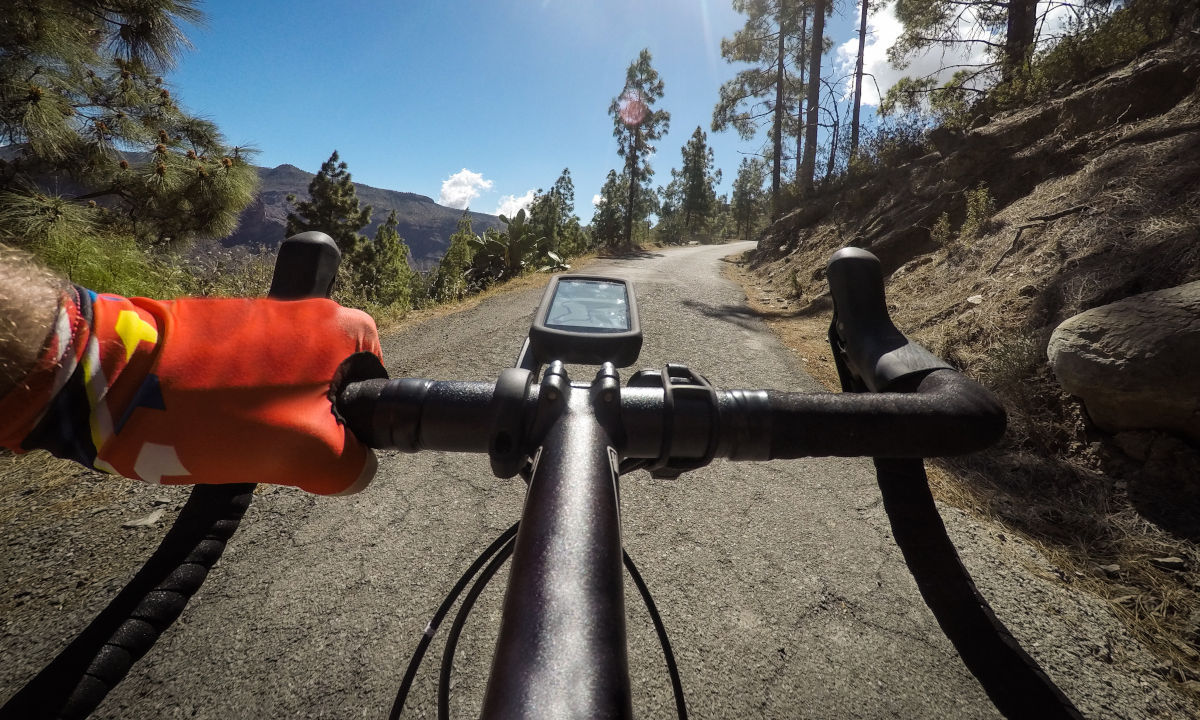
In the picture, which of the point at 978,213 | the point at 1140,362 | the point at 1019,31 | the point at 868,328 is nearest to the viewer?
the point at 868,328

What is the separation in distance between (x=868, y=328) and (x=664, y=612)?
1659 mm

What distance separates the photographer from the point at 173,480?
580 millimetres

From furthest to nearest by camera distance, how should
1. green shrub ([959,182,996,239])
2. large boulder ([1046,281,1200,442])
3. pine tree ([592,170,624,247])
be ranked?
pine tree ([592,170,624,247]), green shrub ([959,182,996,239]), large boulder ([1046,281,1200,442])

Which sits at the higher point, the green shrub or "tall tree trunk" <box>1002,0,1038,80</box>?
"tall tree trunk" <box>1002,0,1038,80</box>

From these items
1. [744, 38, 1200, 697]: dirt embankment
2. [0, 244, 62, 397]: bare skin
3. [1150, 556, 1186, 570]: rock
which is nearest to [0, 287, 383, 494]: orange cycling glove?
[0, 244, 62, 397]: bare skin

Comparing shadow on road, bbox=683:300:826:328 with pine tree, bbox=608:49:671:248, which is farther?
pine tree, bbox=608:49:671:248

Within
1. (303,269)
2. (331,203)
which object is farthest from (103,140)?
(331,203)

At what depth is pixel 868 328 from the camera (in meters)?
0.85

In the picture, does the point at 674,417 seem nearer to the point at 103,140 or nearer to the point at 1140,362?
the point at 1140,362

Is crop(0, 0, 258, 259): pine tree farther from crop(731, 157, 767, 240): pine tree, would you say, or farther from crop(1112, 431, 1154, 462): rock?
crop(731, 157, 767, 240): pine tree

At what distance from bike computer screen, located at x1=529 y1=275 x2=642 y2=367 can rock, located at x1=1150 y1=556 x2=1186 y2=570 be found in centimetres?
299

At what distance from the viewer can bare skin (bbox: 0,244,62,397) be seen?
43 centimetres

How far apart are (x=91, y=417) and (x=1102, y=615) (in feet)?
11.0

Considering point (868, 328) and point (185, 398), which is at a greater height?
point (868, 328)
